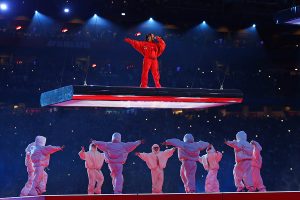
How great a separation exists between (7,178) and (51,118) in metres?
1.86

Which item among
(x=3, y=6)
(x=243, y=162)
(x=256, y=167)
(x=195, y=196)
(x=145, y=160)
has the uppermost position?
(x=3, y=6)

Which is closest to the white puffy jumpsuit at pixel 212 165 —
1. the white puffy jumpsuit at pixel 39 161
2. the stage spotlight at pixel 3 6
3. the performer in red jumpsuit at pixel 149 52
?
the performer in red jumpsuit at pixel 149 52

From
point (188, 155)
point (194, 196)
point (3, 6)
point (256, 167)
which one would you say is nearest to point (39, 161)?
point (188, 155)

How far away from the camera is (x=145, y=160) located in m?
8.37

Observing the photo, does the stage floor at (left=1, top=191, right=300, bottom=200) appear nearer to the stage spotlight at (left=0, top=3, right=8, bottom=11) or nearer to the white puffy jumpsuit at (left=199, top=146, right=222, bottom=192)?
the white puffy jumpsuit at (left=199, top=146, right=222, bottom=192)

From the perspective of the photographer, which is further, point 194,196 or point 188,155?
point 188,155

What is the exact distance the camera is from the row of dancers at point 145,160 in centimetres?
817

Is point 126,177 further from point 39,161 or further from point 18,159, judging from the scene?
point 39,161

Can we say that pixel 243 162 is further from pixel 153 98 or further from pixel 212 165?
pixel 153 98

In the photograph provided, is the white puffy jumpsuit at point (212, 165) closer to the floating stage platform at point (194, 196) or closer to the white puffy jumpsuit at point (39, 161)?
the floating stage platform at point (194, 196)

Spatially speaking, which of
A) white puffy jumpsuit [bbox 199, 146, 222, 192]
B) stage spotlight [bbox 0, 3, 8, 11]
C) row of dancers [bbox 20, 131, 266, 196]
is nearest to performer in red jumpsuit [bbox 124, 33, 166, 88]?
row of dancers [bbox 20, 131, 266, 196]

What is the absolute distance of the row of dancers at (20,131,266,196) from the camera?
322 inches

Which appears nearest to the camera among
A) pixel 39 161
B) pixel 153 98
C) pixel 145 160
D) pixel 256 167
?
pixel 153 98

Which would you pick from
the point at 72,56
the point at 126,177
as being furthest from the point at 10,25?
the point at 126,177
